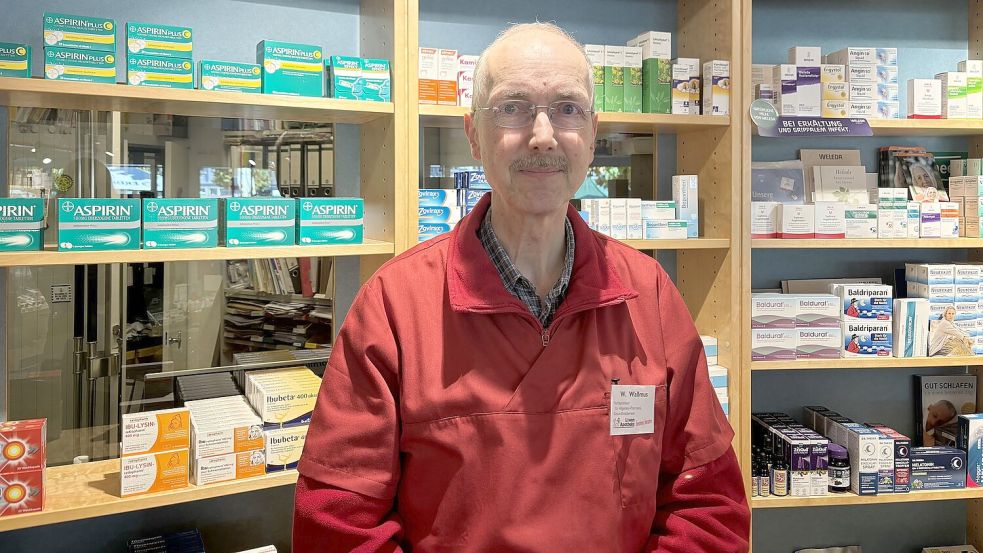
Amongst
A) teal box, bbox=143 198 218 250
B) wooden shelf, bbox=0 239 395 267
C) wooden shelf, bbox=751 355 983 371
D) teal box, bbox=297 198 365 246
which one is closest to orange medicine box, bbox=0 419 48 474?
wooden shelf, bbox=0 239 395 267

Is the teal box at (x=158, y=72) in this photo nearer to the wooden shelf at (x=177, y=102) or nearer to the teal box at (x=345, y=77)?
the wooden shelf at (x=177, y=102)

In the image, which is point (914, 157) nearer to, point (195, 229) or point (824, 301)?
point (824, 301)

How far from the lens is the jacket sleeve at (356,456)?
1.49 metres

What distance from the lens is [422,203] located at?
2.58 m

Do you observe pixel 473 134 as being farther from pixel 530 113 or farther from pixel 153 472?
pixel 153 472

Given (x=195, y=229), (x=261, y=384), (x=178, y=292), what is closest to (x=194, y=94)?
(x=195, y=229)

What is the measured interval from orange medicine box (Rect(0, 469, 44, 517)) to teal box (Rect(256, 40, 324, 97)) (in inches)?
50.7

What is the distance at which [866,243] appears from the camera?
2.86 m

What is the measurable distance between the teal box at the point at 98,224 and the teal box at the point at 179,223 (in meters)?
0.03

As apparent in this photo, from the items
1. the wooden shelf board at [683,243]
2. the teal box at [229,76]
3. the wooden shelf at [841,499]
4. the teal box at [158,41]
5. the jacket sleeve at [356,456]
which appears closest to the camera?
the jacket sleeve at [356,456]

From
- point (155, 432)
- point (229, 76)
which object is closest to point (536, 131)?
point (229, 76)

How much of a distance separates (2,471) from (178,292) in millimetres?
783

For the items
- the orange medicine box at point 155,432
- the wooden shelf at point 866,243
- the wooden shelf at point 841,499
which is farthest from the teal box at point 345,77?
the wooden shelf at point 841,499

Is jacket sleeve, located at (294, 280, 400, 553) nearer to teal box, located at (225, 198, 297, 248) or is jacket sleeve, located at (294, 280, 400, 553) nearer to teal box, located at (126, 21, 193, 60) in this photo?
teal box, located at (225, 198, 297, 248)
